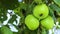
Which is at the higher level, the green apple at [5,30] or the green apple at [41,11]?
the green apple at [41,11]

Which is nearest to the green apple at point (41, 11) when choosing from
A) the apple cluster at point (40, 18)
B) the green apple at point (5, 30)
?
the apple cluster at point (40, 18)

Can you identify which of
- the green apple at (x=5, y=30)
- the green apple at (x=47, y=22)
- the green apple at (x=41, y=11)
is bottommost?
the green apple at (x=5, y=30)

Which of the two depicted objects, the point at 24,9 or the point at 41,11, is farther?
the point at 24,9

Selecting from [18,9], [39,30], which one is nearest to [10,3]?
[18,9]

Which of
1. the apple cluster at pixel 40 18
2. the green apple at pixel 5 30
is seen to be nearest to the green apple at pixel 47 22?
the apple cluster at pixel 40 18

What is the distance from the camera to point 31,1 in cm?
61

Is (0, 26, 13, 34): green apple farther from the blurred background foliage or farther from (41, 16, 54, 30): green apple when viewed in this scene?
(41, 16, 54, 30): green apple

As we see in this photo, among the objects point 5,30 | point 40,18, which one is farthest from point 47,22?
point 5,30

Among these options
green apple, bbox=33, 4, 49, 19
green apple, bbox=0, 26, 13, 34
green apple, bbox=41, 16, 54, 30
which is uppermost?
green apple, bbox=33, 4, 49, 19

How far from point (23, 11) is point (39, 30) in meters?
0.14

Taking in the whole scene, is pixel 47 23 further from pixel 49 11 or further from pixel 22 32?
pixel 22 32

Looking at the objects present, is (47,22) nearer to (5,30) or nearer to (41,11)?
(41,11)

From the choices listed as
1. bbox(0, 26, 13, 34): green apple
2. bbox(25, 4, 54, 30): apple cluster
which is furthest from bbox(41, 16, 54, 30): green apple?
bbox(0, 26, 13, 34): green apple

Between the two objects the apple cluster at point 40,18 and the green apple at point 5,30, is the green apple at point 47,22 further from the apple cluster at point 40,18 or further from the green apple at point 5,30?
the green apple at point 5,30
